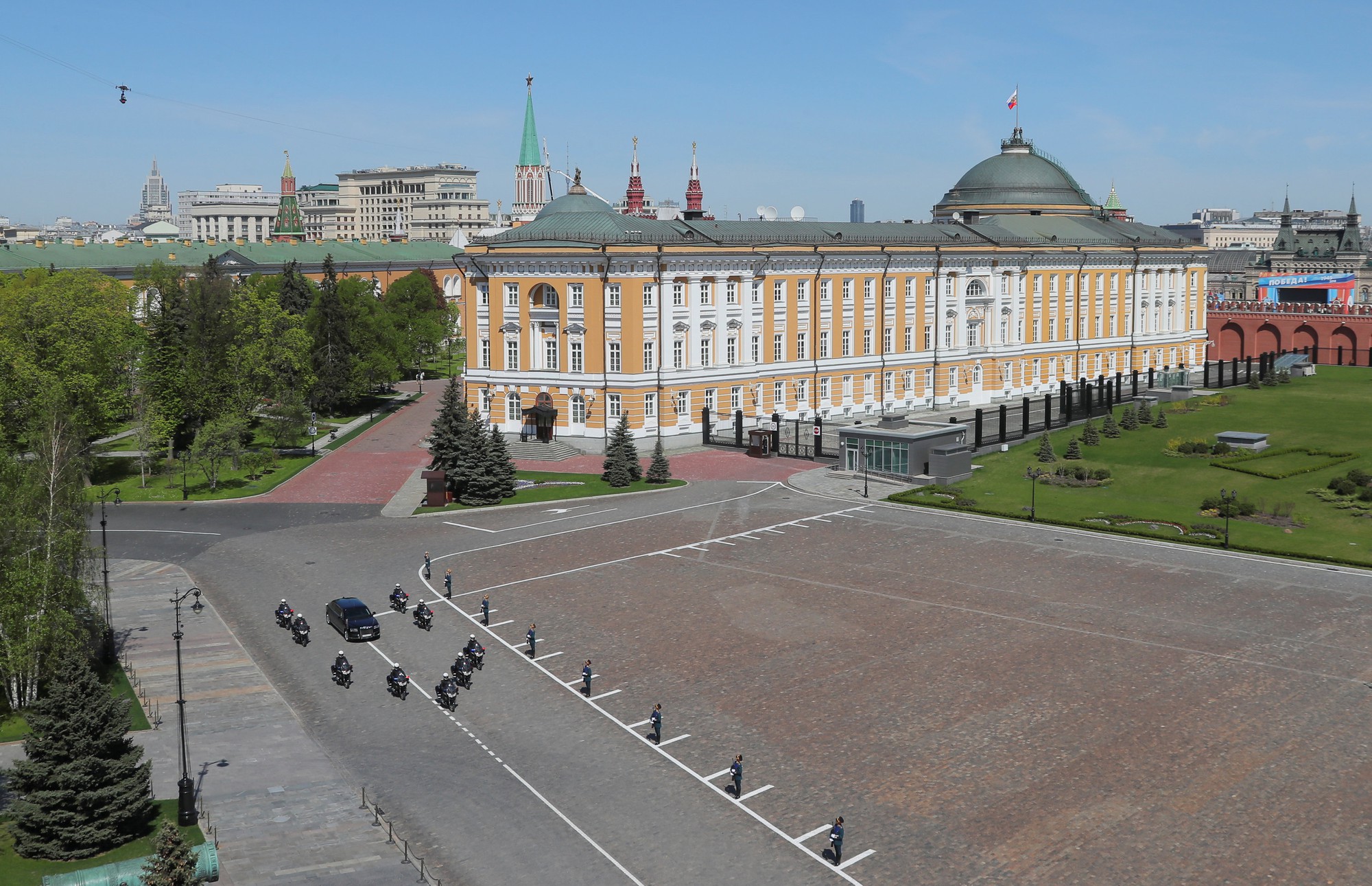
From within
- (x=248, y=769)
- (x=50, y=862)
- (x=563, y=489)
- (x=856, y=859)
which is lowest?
(x=50, y=862)

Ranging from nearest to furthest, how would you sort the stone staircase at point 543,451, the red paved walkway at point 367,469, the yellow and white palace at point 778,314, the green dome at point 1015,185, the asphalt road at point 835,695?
the asphalt road at point 835,695
the red paved walkway at point 367,469
the stone staircase at point 543,451
the yellow and white palace at point 778,314
the green dome at point 1015,185

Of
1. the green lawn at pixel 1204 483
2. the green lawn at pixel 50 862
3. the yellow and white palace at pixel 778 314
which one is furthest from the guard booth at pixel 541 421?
the green lawn at pixel 50 862

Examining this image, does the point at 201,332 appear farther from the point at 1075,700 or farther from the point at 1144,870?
the point at 1144,870

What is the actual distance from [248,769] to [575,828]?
32.0 feet

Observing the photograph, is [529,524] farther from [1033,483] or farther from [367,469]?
[1033,483]

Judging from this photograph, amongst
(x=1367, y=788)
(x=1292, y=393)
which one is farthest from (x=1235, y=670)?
(x=1292, y=393)

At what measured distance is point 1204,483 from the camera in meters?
67.5

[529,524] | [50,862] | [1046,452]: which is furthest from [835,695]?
[1046,452]

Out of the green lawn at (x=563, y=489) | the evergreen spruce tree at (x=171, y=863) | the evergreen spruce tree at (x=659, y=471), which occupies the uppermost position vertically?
the evergreen spruce tree at (x=659, y=471)

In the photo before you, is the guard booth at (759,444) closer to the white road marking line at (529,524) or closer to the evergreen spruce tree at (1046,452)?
the evergreen spruce tree at (1046,452)

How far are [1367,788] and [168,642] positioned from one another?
122 ft

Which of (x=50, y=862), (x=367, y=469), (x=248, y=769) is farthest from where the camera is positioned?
(x=367, y=469)

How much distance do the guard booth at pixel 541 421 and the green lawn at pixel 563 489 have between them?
30.8ft

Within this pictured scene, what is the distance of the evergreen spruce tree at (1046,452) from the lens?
240 feet
